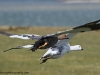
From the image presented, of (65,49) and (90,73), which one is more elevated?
(65,49)

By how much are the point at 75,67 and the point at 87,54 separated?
4.27m

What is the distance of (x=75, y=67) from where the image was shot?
18750 millimetres

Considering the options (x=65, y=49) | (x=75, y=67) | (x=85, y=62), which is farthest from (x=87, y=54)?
(x=65, y=49)

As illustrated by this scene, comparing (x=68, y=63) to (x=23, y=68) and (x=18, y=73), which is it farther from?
(x=18, y=73)

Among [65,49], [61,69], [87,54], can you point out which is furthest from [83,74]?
[65,49]

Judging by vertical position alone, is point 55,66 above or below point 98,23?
below

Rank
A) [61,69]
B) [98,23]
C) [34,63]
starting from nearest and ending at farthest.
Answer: [98,23]
[61,69]
[34,63]

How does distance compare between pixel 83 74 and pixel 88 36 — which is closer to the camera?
pixel 83 74

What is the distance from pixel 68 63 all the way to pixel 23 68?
252 centimetres

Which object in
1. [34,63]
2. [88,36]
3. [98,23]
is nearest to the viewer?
[98,23]

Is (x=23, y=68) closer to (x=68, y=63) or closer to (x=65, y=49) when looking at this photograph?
(x=68, y=63)

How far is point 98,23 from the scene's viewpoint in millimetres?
6750

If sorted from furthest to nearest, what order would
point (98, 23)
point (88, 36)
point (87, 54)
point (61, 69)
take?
1. point (88, 36)
2. point (87, 54)
3. point (61, 69)
4. point (98, 23)

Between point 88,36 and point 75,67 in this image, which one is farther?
point 88,36
